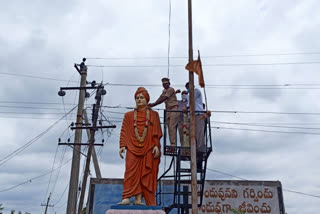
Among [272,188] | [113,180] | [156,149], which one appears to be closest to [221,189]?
[272,188]

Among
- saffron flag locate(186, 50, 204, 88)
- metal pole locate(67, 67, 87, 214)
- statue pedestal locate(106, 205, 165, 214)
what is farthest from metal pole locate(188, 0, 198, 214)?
metal pole locate(67, 67, 87, 214)

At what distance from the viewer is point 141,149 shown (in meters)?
7.95

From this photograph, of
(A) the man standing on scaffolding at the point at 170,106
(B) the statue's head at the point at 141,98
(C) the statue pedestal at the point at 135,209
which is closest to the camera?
(C) the statue pedestal at the point at 135,209

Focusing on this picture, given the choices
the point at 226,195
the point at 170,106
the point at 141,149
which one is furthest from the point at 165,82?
the point at 226,195

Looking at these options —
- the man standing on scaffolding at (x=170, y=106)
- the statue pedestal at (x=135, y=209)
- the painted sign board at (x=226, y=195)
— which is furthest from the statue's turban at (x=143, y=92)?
the painted sign board at (x=226, y=195)

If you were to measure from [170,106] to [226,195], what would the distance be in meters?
7.10

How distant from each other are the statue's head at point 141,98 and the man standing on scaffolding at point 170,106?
0.81 ft

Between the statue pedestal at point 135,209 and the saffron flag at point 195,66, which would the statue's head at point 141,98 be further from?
the statue pedestal at point 135,209

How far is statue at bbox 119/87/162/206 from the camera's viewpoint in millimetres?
7707

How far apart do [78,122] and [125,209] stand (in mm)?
9626

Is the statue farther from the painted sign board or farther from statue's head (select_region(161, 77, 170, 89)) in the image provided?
the painted sign board

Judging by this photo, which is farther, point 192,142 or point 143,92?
point 143,92

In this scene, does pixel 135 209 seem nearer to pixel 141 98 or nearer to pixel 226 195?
pixel 141 98

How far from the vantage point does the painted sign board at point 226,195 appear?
14.0m
